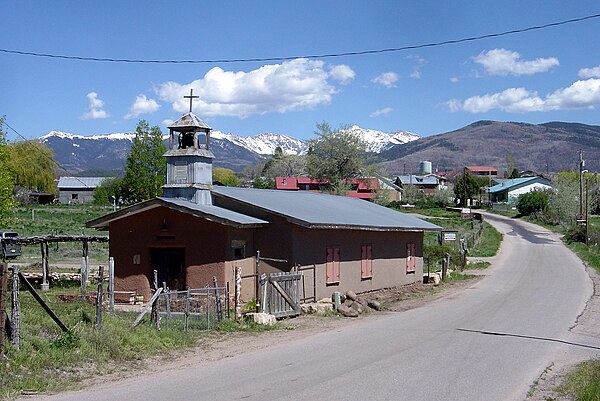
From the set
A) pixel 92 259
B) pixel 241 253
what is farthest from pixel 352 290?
pixel 92 259

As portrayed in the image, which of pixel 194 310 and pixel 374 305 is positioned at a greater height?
pixel 194 310

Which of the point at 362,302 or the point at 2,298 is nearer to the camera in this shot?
the point at 2,298

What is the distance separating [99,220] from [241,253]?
497 centimetres

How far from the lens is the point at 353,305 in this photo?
969 inches

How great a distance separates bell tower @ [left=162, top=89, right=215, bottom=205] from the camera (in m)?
26.0

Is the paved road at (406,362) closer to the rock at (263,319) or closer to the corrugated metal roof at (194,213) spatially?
the rock at (263,319)

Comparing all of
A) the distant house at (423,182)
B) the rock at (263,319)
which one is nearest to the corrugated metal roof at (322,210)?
the rock at (263,319)

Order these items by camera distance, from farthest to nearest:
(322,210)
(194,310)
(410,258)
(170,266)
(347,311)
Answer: (410,258) → (322,210) → (170,266) → (347,311) → (194,310)

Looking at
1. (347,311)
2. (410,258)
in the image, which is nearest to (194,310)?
(347,311)

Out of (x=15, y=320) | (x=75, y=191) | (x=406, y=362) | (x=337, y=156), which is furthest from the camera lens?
(x=75, y=191)

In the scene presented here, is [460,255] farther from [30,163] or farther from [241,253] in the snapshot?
[30,163]

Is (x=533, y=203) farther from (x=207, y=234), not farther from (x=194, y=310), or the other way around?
(x=194, y=310)

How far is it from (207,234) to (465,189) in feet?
314

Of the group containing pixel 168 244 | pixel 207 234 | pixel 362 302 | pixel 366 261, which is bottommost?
pixel 362 302
